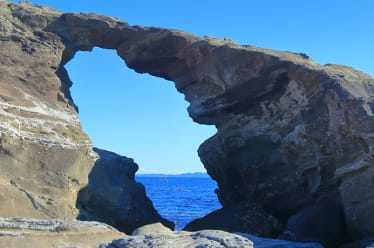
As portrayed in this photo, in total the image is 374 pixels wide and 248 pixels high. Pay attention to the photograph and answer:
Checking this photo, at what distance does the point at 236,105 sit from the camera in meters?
19.3

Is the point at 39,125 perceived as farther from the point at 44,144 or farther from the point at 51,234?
the point at 51,234

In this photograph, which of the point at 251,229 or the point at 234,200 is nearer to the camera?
the point at 251,229

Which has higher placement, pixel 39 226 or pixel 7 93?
pixel 7 93

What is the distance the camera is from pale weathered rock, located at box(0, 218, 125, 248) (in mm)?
9555

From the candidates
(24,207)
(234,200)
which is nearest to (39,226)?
(24,207)

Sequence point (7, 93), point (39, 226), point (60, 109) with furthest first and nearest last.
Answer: point (60, 109)
point (7, 93)
point (39, 226)

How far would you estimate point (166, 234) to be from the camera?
10125 millimetres

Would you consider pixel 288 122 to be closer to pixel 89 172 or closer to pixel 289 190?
pixel 289 190

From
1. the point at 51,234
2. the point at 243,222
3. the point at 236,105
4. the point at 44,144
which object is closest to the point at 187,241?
the point at 51,234

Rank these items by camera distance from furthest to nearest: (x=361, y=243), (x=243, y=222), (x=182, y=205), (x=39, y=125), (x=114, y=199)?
(x=182, y=205), (x=114, y=199), (x=243, y=222), (x=39, y=125), (x=361, y=243)

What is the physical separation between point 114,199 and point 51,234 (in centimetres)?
685

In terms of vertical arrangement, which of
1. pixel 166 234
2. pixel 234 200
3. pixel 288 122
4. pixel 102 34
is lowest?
pixel 166 234

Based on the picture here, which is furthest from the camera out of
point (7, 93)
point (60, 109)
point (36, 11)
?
point (36, 11)

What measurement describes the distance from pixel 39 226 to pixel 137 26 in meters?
11.6
